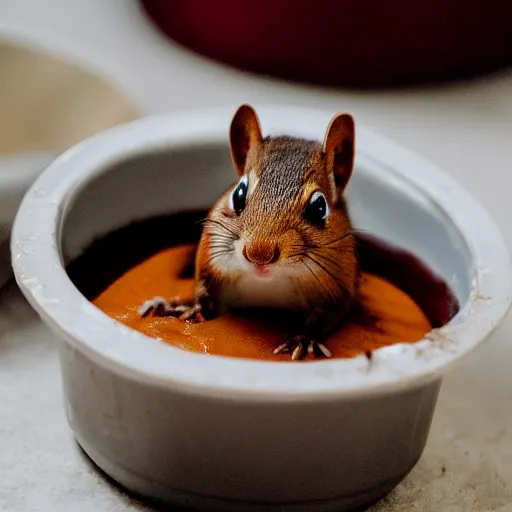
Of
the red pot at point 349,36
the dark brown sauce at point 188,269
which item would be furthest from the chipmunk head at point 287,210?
the red pot at point 349,36

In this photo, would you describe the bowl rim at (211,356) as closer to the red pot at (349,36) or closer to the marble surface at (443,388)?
the marble surface at (443,388)

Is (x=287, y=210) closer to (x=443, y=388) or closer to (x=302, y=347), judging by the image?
(x=302, y=347)

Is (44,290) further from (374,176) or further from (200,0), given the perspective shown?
(200,0)

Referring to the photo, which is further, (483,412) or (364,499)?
(483,412)

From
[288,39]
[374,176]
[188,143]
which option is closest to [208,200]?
[188,143]

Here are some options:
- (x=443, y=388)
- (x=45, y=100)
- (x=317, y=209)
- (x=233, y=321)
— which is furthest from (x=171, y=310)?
(x=45, y=100)

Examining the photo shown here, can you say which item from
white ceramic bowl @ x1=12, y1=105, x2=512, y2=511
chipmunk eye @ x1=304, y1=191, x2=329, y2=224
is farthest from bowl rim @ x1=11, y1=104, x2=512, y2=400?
chipmunk eye @ x1=304, y1=191, x2=329, y2=224
